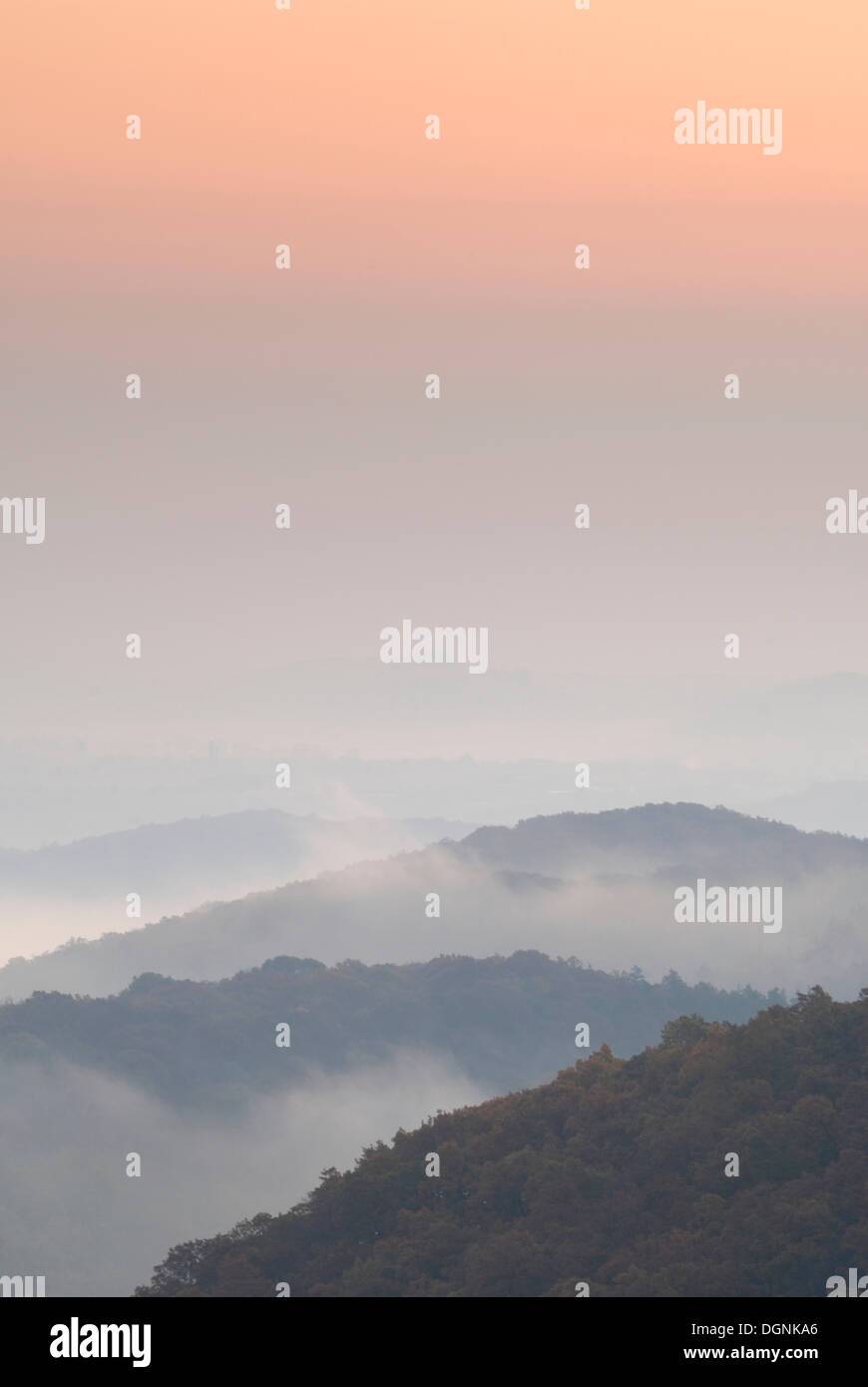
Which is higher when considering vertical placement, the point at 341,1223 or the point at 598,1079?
the point at 598,1079

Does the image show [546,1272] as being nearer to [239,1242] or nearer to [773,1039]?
[773,1039]

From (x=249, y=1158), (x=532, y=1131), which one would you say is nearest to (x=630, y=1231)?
(x=532, y=1131)

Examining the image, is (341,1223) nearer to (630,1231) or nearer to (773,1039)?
(630,1231)
